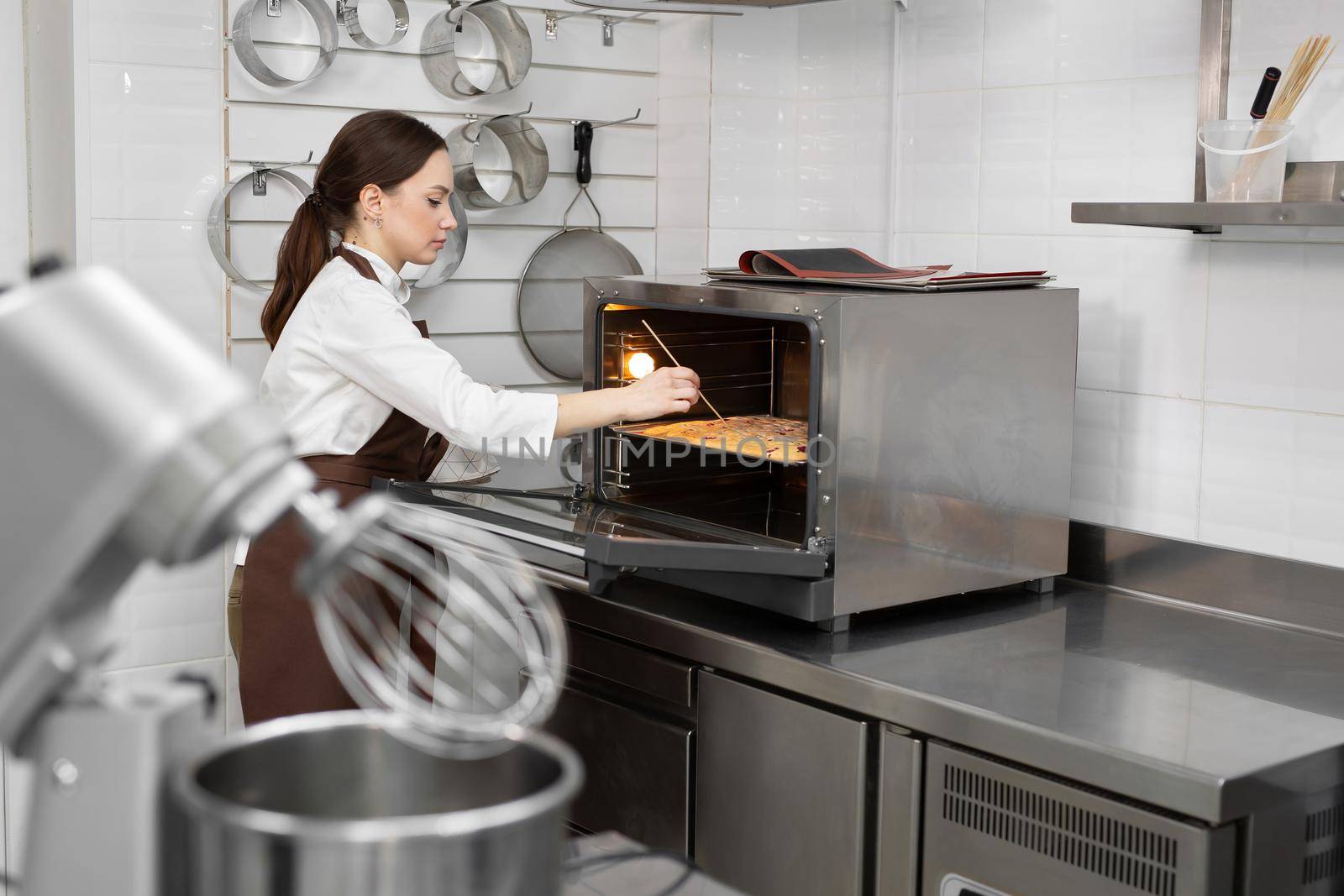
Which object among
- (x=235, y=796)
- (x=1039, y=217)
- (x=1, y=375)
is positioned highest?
(x=1039, y=217)

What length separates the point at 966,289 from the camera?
186 cm

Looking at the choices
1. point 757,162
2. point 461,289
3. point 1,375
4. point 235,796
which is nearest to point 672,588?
point 461,289

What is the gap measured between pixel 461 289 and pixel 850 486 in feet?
A: 3.65

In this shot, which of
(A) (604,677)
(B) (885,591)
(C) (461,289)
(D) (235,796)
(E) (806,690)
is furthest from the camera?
(C) (461,289)

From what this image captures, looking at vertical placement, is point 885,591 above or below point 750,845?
above

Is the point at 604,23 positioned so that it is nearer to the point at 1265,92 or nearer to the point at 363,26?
the point at 363,26

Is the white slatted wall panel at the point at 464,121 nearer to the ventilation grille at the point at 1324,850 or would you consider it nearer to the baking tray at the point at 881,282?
the baking tray at the point at 881,282

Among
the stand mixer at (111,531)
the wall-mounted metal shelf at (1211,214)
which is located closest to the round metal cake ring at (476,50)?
the wall-mounted metal shelf at (1211,214)

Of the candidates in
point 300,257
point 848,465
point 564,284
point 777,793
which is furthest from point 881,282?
point 564,284

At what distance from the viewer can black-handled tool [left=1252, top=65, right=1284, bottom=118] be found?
1768 millimetres

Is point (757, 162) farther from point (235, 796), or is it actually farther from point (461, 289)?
point (235, 796)

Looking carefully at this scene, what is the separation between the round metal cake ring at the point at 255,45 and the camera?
222cm

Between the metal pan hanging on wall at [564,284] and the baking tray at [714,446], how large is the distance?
0.55m

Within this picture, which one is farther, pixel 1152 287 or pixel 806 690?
pixel 1152 287
